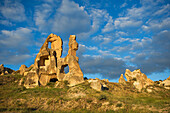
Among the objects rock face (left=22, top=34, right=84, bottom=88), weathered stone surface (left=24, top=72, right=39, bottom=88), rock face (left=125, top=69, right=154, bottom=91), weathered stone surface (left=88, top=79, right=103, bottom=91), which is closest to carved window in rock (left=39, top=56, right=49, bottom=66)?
rock face (left=22, top=34, right=84, bottom=88)

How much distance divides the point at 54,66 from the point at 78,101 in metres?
16.8

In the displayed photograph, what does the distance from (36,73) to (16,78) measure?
10333mm

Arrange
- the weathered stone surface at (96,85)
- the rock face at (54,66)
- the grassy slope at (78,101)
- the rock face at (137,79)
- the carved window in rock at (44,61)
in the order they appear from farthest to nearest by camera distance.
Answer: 1. the carved window in rock at (44,61)
2. the rock face at (137,79)
3. the rock face at (54,66)
4. the weathered stone surface at (96,85)
5. the grassy slope at (78,101)

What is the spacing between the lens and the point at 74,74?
3634cm

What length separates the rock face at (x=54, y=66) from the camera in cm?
3678

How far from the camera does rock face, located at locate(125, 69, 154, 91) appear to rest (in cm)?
3991

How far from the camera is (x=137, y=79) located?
136ft

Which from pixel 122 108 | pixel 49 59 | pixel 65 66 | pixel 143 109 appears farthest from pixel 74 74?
pixel 143 109

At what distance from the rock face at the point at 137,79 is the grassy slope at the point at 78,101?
8.48 feet

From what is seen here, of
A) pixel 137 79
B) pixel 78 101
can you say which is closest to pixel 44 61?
pixel 78 101

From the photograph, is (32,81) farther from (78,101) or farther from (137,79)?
(137,79)

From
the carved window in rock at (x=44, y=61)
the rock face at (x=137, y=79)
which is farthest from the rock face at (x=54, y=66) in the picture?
the rock face at (x=137, y=79)

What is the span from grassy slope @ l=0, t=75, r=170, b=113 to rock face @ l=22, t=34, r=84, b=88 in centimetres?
235

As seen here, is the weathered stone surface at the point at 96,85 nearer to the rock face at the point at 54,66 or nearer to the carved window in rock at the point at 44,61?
the rock face at the point at 54,66
